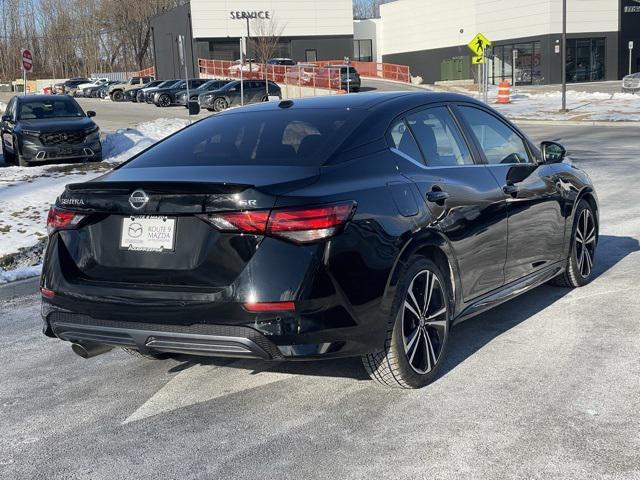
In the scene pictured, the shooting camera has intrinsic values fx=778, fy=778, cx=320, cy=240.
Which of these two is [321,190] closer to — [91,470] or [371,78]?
[91,470]

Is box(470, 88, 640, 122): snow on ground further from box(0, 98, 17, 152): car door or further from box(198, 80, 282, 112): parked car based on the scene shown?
box(0, 98, 17, 152): car door

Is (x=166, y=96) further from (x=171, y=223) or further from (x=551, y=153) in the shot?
(x=171, y=223)

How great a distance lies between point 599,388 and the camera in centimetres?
423

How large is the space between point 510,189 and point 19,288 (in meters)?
4.72

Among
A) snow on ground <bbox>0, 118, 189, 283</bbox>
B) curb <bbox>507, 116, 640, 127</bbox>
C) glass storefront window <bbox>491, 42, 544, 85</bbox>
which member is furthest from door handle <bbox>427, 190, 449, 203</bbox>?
glass storefront window <bbox>491, 42, 544, 85</bbox>

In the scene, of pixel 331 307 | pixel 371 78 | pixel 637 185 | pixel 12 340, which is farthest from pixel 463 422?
pixel 371 78

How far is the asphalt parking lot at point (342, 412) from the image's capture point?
3465mm

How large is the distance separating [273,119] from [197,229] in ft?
4.30

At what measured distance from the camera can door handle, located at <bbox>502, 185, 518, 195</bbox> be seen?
5156 mm

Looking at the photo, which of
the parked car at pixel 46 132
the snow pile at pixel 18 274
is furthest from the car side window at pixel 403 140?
the parked car at pixel 46 132

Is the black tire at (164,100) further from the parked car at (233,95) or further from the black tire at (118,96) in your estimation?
the black tire at (118,96)

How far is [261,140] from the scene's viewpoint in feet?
14.9

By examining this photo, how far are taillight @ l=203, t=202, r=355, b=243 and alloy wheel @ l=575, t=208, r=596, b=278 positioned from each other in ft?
11.0

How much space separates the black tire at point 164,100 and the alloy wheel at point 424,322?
4146 cm
